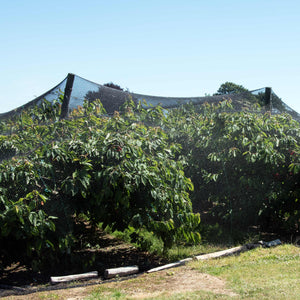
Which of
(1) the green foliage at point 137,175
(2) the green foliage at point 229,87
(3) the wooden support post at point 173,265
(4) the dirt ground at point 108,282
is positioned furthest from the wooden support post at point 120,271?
(2) the green foliage at point 229,87

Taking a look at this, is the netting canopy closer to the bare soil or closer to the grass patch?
the bare soil

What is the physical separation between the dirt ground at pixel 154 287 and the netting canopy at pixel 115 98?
2637mm

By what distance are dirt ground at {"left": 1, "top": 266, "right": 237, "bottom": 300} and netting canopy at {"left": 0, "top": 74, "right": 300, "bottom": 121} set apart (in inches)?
104

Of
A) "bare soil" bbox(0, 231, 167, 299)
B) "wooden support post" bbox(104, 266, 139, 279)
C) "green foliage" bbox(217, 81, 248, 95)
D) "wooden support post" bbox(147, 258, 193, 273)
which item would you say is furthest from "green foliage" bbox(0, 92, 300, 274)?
"green foliage" bbox(217, 81, 248, 95)

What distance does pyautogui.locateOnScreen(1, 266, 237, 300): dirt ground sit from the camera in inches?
150

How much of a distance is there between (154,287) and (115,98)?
11.3 ft

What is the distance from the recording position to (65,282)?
14.3 feet

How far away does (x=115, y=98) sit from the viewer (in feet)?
21.6

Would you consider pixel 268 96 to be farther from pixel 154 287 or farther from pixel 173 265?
pixel 154 287

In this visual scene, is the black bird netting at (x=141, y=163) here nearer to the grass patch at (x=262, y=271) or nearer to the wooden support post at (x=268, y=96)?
the wooden support post at (x=268, y=96)

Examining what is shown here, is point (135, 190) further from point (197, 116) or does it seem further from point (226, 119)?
point (197, 116)

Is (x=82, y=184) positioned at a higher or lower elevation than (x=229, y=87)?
lower

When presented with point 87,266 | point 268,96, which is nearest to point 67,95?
point 87,266

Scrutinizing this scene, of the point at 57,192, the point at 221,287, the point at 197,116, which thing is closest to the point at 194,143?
the point at 197,116
